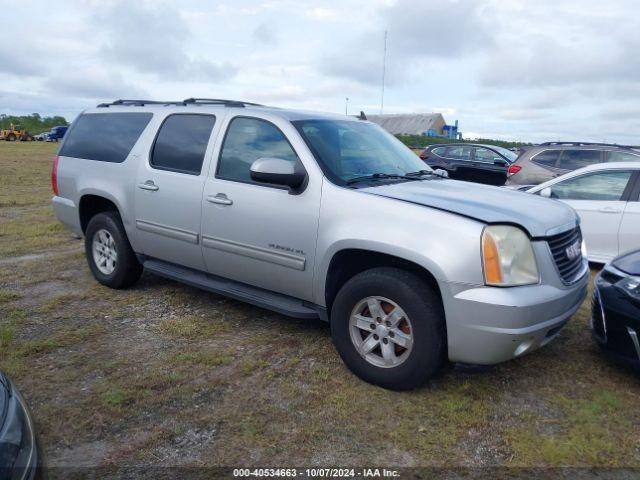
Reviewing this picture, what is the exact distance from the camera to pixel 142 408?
3170mm

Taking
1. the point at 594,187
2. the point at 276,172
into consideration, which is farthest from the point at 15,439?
the point at 594,187

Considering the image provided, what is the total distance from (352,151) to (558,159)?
21.2ft

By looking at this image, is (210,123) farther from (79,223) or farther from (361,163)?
(79,223)

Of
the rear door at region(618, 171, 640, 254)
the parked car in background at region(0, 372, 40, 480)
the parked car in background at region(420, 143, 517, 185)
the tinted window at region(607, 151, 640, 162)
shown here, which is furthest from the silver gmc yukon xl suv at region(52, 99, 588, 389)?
the parked car in background at region(420, 143, 517, 185)

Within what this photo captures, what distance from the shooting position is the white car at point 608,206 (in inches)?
243

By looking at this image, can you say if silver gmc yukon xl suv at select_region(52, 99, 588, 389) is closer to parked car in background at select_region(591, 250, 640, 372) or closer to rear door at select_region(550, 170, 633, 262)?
parked car in background at select_region(591, 250, 640, 372)

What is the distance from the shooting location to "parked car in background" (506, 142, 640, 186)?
9016 millimetres

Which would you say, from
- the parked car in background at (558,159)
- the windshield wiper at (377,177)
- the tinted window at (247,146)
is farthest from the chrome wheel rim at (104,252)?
the parked car in background at (558,159)

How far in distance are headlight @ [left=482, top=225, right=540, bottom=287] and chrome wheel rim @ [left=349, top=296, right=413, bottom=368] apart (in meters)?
0.58

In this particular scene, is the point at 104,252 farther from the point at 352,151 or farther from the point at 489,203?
the point at 489,203

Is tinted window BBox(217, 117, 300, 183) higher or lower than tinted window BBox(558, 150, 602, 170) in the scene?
higher

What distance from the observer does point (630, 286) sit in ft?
11.4

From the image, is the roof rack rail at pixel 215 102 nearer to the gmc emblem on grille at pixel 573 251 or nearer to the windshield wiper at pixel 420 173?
the windshield wiper at pixel 420 173

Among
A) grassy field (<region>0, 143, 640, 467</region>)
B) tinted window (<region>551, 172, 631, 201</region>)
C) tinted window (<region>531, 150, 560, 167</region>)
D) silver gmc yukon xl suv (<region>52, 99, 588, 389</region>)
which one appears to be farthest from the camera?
tinted window (<region>531, 150, 560, 167</region>)
